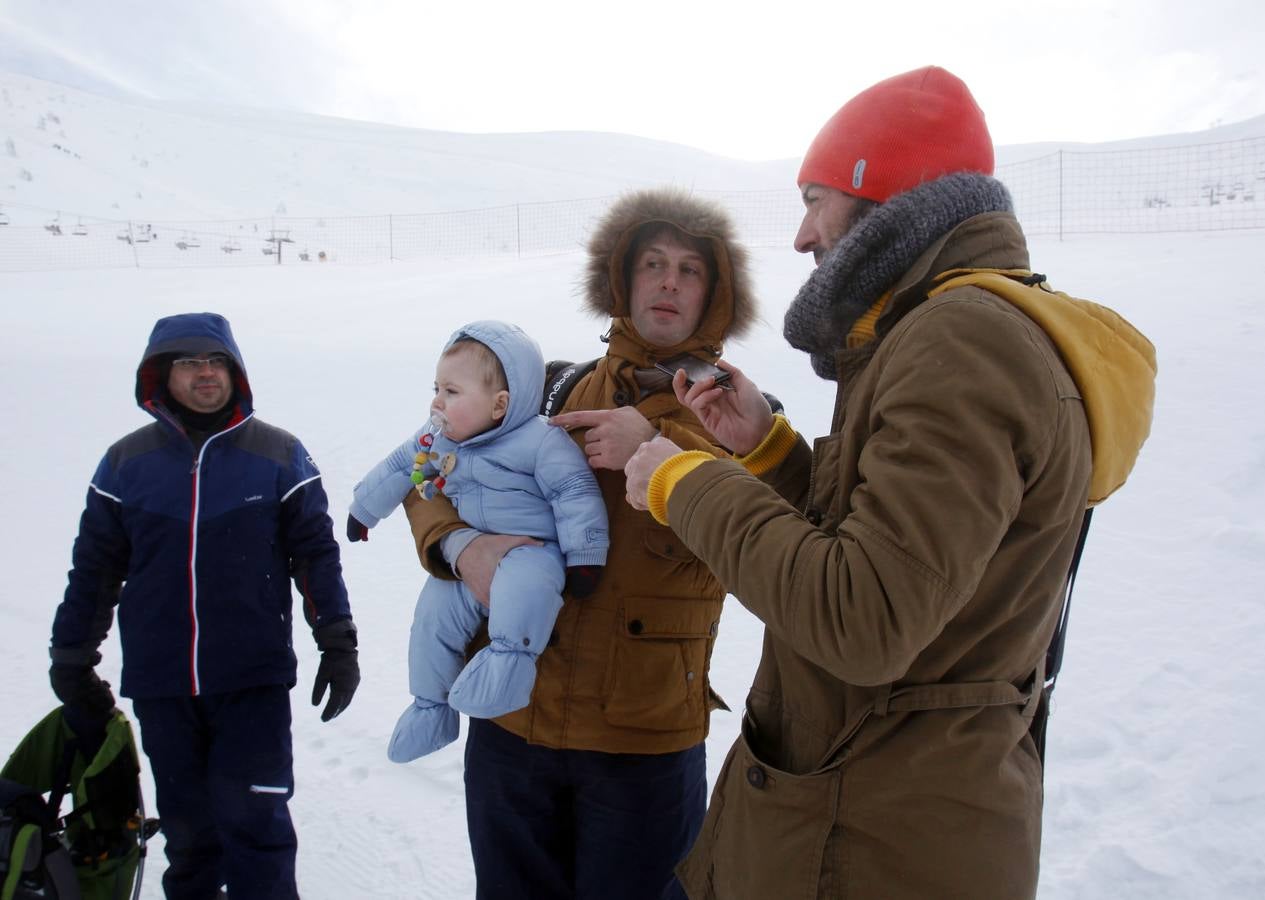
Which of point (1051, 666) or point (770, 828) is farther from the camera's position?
point (1051, 666)

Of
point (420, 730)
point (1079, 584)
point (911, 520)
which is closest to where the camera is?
point (911, 520)

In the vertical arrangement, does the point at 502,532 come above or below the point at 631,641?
above

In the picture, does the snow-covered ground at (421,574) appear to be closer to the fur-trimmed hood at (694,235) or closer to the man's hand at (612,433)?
the fur-trimmed hood at (694,235)

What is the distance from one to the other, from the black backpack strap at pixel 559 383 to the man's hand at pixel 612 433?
0.25m

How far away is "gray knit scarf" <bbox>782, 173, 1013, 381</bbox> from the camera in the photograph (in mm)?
1292

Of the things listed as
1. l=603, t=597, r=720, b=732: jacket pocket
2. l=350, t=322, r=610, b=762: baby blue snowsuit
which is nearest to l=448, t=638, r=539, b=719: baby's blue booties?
Result: l=350, t=322, r=610, b=762: baby blue snowsuit

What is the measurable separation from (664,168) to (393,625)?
1788 inches

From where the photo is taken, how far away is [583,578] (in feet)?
6.77

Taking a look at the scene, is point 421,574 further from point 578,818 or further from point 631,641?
point 631,641

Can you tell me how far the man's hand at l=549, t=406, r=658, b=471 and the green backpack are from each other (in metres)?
1.87

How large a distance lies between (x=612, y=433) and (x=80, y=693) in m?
2.00

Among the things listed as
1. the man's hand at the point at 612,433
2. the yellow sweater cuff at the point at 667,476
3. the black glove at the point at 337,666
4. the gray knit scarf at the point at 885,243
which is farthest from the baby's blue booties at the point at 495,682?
the gray knit scarf at the point at 885,243

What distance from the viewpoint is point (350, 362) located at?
29.4ft

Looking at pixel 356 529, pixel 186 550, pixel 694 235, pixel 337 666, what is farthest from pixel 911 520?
pixel 186 550
